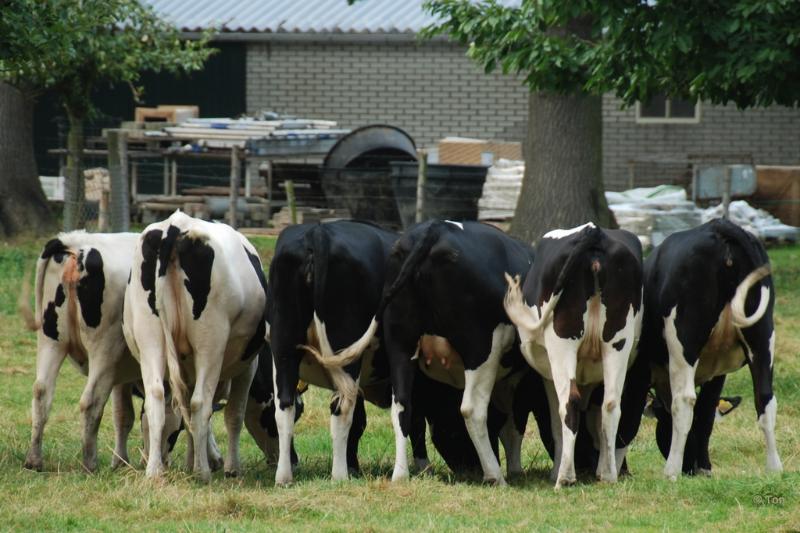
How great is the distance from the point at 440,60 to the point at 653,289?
20744 millimetres

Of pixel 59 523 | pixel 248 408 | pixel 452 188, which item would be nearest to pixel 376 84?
pixel 452 188

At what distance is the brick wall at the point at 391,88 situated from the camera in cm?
2845

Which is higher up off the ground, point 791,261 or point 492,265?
point 492,265

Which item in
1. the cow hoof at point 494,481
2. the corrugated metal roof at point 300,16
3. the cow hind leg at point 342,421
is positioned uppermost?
the corrugated metal roof at point 300,16

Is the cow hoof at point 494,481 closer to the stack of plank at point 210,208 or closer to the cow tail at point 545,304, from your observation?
the cow tail at point 545,304

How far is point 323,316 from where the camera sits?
7.98 metres

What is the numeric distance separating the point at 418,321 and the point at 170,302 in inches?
57.7

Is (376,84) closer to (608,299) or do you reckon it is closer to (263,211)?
(263,211)

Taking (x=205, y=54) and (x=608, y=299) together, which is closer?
(x=608, y=299)

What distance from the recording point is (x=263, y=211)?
22.9 metres

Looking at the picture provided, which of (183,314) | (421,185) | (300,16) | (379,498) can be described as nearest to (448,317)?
(379,498)

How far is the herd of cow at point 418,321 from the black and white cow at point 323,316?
0.04ft

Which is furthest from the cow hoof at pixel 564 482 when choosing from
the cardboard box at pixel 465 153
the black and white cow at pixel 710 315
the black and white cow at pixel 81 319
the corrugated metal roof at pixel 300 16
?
the corrugated metal roof at pixel 300 16

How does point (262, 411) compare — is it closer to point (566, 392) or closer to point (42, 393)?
point (42, 393)
